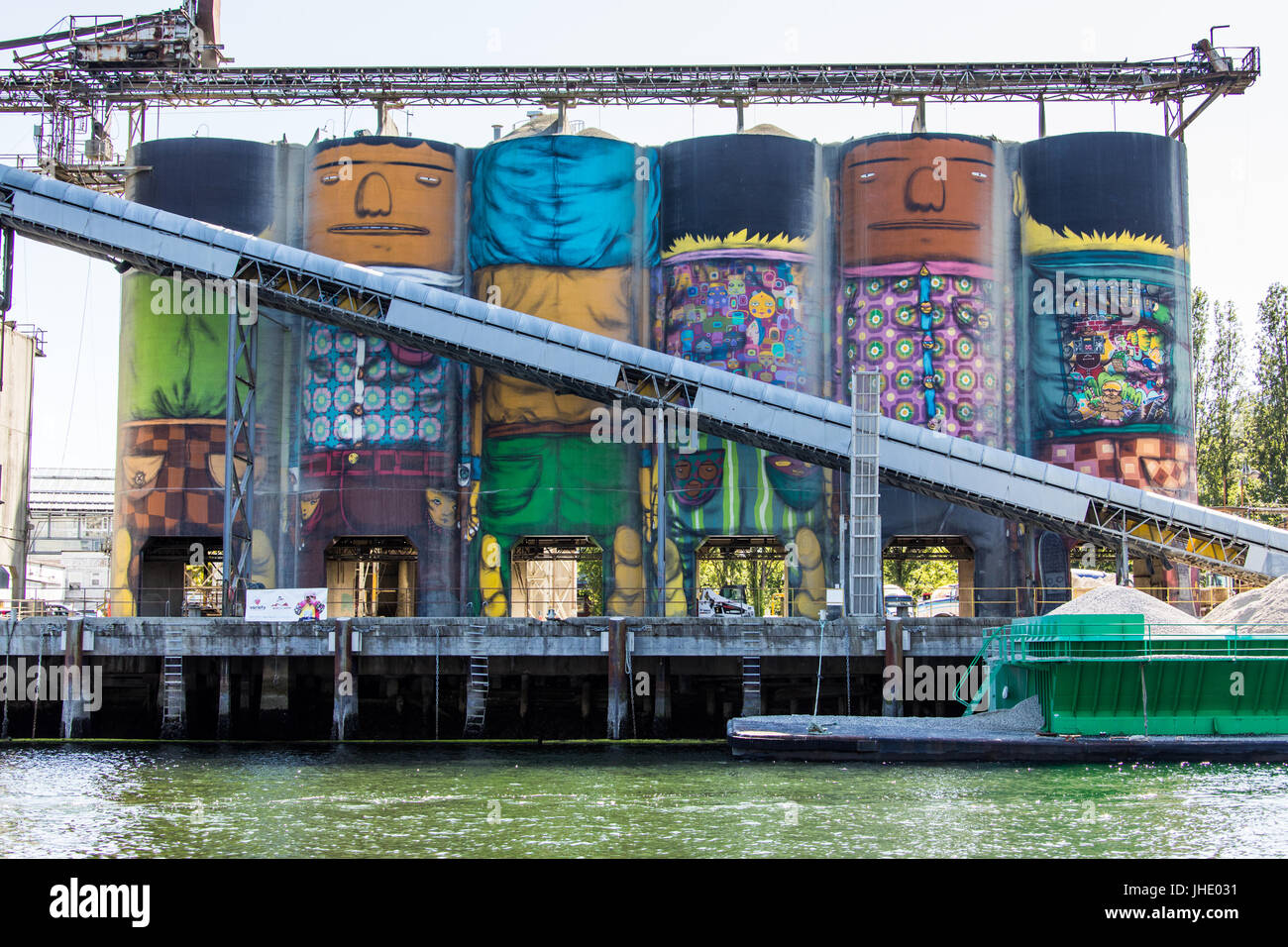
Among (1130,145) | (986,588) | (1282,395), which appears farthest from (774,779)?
(1282,395)

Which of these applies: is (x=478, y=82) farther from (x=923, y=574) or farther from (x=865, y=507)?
(x=923, y=574)

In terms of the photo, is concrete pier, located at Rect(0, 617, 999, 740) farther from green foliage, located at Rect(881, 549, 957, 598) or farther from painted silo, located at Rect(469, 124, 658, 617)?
green foliage, located at Rect(881, 549, 957, 598)

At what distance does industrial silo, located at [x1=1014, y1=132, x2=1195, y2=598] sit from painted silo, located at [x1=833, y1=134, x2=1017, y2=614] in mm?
1295

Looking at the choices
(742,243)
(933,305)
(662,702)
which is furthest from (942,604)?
(662,702)

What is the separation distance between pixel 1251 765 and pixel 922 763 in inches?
314

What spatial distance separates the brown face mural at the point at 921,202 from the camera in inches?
2211

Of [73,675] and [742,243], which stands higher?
[742,243]

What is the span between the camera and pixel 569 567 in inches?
3199

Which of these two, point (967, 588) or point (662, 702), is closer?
point (662, 702)

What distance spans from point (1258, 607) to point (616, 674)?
1765cm

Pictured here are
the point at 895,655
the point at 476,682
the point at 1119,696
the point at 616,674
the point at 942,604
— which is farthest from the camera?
the point at 942,604

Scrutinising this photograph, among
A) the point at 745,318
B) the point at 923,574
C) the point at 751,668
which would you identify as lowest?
the point at 751,668

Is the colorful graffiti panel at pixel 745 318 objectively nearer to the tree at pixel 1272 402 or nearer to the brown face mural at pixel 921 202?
the brown face mural at pixel 921 202

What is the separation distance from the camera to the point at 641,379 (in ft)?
165
